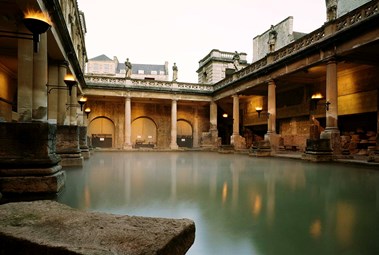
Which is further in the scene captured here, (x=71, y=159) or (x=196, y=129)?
(x=196, y=129)

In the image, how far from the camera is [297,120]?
62.1ft

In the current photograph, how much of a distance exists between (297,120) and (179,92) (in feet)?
36.8

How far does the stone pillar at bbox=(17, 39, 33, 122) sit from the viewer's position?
19.3 ft

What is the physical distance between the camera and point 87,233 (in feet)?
5.83

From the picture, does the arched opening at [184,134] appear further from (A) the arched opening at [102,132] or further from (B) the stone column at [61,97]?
(B) the stone column at [61,97]

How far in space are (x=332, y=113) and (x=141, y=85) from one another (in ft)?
55.8

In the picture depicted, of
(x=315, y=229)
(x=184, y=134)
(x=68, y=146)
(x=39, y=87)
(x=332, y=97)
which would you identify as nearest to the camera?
(x=315, y=229)

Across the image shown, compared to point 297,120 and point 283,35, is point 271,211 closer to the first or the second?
point 297,120

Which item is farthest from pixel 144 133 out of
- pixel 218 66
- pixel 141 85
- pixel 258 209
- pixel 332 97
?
pixel 258 209

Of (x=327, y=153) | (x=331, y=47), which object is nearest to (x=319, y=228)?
(x=327, y=153)

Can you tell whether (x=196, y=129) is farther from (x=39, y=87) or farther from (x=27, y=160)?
(x=27, y=160)

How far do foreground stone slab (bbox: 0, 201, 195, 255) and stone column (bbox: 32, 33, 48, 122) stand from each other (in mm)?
4587

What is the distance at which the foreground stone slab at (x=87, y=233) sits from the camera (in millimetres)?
1560

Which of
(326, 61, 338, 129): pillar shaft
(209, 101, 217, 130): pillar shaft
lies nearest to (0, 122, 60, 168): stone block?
(326, 61, 338, 129): pillar shaft
